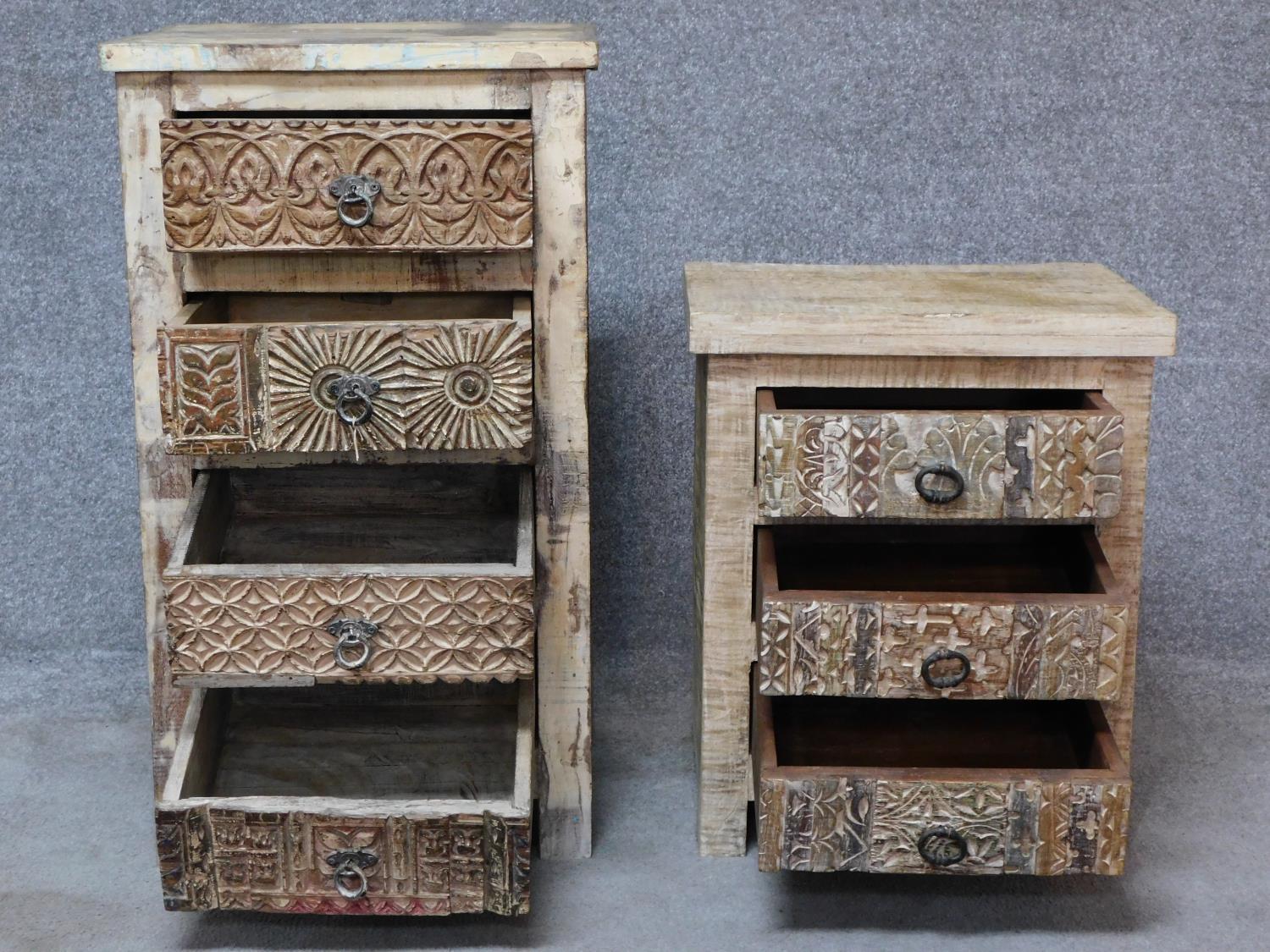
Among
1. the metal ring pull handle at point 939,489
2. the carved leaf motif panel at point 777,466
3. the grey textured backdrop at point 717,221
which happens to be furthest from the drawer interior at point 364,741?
the metal ring pull handle at point 939,489

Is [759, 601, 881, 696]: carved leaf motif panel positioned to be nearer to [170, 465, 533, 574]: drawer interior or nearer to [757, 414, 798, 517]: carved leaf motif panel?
[757, 414, 798, 517]: carved leaf motif panel

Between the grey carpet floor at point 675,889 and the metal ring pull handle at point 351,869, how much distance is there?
7cm

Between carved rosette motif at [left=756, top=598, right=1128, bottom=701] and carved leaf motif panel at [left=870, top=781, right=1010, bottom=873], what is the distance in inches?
3.2

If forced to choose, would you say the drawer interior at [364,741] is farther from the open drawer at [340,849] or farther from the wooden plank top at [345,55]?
the wooden plank top at [345,55]

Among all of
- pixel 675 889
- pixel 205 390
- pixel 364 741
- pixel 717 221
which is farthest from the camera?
pixel 717 221

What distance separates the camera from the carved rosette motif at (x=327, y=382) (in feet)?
4.44

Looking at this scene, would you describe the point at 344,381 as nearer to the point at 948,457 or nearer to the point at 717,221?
the point at 948,457

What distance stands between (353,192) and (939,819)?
2.36 feet

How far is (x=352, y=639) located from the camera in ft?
4.65

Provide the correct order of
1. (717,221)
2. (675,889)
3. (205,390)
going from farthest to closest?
(717,221) → (675,889) → (205,390)

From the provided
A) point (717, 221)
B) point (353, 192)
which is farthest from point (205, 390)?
point (717, 221)

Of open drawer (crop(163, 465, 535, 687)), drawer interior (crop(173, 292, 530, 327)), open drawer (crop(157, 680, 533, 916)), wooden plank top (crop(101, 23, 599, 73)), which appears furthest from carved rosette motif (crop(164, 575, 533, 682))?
wooden plank top (crop(101, 23, 599, 73))

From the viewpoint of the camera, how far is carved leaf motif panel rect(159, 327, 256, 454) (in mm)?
1341

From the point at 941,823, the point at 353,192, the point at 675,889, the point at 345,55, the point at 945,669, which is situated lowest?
the point at 675,889
